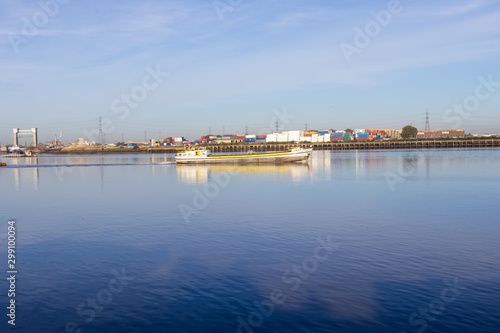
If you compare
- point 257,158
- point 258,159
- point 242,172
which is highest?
point 257,158

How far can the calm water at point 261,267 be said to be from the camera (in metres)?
8.46

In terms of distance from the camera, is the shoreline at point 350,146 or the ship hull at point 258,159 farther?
the shoreline at point 350,146

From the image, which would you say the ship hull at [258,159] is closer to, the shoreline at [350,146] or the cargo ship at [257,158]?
the cargo ship at [257,158]

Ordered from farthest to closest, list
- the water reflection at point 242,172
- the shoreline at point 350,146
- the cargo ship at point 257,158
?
the shoreline at point 350,146
the cargo ship at point 257,158
the water reflection at point 242,172

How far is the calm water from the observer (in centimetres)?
846

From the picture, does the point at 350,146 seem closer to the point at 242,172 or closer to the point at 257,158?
the point at 257,158

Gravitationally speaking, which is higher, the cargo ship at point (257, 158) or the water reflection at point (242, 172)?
the cargo ship at point (257, 158)

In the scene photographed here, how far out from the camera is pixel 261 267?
11.8 metres

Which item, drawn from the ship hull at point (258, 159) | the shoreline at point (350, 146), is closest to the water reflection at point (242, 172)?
the ship hull at point (258, 159)

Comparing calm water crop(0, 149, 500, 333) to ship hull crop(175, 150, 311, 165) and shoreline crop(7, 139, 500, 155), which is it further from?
shoreline crop(7, 139, 500, 155)

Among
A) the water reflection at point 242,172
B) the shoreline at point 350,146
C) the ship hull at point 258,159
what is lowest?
the water reflection at point 242,172

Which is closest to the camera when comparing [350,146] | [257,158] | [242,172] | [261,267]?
[261,267]

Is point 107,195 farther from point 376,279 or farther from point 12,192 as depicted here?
point 376,279

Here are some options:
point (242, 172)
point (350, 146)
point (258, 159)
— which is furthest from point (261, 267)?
point (350, 146)
